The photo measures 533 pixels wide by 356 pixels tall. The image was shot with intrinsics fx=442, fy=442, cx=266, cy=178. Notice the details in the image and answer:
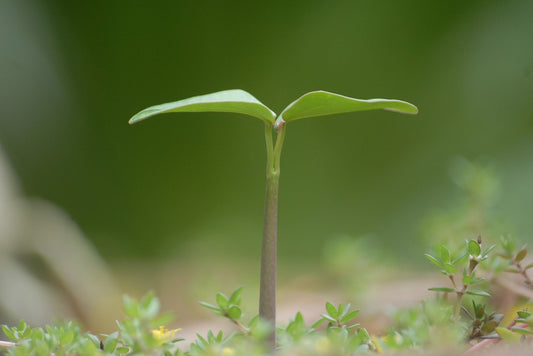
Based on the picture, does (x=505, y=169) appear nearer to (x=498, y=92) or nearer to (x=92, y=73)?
(x=498, y=92)

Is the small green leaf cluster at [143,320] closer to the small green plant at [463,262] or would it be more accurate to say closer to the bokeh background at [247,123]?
the small green plant at [463,262]

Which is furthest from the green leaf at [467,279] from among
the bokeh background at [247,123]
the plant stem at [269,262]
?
the bokeh background at [247,123]

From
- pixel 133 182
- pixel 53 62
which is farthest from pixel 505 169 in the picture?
pixel 53 62

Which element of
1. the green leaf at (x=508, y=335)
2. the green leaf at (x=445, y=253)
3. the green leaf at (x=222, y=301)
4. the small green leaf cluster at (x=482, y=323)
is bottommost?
the small green leaf cluster at (x=482, y=323)

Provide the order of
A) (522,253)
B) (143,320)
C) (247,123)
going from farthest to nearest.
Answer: (247,123) < (522,253) < (143,320)

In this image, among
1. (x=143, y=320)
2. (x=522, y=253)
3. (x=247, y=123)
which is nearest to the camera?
(x=143, y=320)

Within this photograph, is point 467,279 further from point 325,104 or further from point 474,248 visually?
point 325,104

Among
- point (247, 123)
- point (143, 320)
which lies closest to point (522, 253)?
point (143, 320)

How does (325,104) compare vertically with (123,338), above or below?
above
